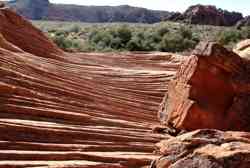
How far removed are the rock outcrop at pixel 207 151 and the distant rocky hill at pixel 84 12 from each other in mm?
67745

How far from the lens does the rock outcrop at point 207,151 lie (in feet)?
16.1

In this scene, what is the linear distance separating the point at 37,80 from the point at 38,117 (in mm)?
1628

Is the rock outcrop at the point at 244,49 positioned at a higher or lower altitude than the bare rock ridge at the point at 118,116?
higher

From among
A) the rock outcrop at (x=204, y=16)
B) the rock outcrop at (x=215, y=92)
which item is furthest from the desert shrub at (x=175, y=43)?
the rock outcrop at (x=215, y=92)

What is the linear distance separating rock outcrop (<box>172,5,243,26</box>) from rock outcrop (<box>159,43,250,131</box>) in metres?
42.5

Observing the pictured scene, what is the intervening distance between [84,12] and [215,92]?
68.5 meters

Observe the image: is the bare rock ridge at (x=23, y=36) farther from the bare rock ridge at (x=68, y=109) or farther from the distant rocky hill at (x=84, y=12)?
the distant rocky hill at (x=84, y=12)

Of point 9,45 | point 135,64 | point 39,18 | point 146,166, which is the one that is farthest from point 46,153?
point 39,18

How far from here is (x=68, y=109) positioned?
1027 cm

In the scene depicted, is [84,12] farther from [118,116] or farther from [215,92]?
[215,92]

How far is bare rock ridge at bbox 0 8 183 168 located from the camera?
323 inches

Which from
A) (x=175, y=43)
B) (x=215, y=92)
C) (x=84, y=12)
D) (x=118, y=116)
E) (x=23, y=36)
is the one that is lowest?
(x=84, y=12)

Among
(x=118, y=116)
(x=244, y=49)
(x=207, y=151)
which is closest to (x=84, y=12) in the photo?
(x=244, y=49)

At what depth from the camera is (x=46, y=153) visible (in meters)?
8.05
